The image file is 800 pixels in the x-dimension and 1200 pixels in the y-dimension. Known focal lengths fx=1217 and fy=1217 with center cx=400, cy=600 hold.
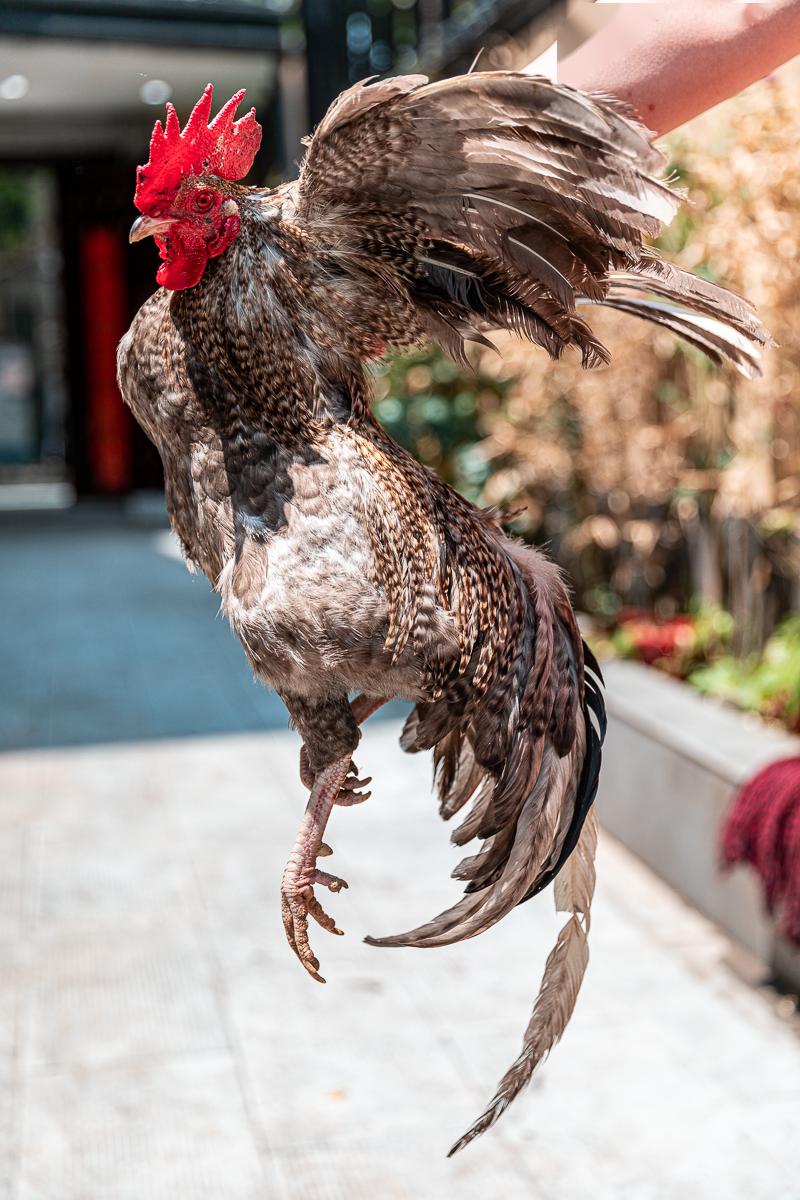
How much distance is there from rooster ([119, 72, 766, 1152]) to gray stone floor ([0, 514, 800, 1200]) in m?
2.42

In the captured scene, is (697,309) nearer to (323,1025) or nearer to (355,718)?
(355,718)

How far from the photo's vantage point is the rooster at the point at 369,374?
36.9 inches

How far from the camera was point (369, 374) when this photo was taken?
108cm

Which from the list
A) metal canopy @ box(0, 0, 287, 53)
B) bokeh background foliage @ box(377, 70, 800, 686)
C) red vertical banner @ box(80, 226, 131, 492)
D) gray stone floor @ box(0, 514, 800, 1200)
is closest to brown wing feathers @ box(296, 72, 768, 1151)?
gray stone floor @ box(0, 514, 800, 1200)

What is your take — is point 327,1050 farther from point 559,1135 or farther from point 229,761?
point 229,761

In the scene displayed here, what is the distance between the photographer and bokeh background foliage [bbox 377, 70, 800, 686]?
185 inches

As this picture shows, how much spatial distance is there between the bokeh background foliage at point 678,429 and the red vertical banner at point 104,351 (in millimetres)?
9022

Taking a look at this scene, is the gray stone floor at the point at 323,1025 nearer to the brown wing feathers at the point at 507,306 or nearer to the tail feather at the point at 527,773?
the tail feather at the point at 527,773

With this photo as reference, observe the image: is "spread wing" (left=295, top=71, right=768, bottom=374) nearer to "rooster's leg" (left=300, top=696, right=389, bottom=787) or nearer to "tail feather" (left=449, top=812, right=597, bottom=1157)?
"rooster's leg" (left=300, top=696, right=389, bottom=787)

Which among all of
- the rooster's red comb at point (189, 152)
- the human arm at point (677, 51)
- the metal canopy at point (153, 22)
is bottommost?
the rooster's red comb at point (189, 152)

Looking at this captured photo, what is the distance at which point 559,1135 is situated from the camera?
337 cm

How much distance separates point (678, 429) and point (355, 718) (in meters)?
5.58

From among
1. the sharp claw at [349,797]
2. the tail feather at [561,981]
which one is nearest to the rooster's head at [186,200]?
the sharp claw at [349,797]

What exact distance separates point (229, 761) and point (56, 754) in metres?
0.96
